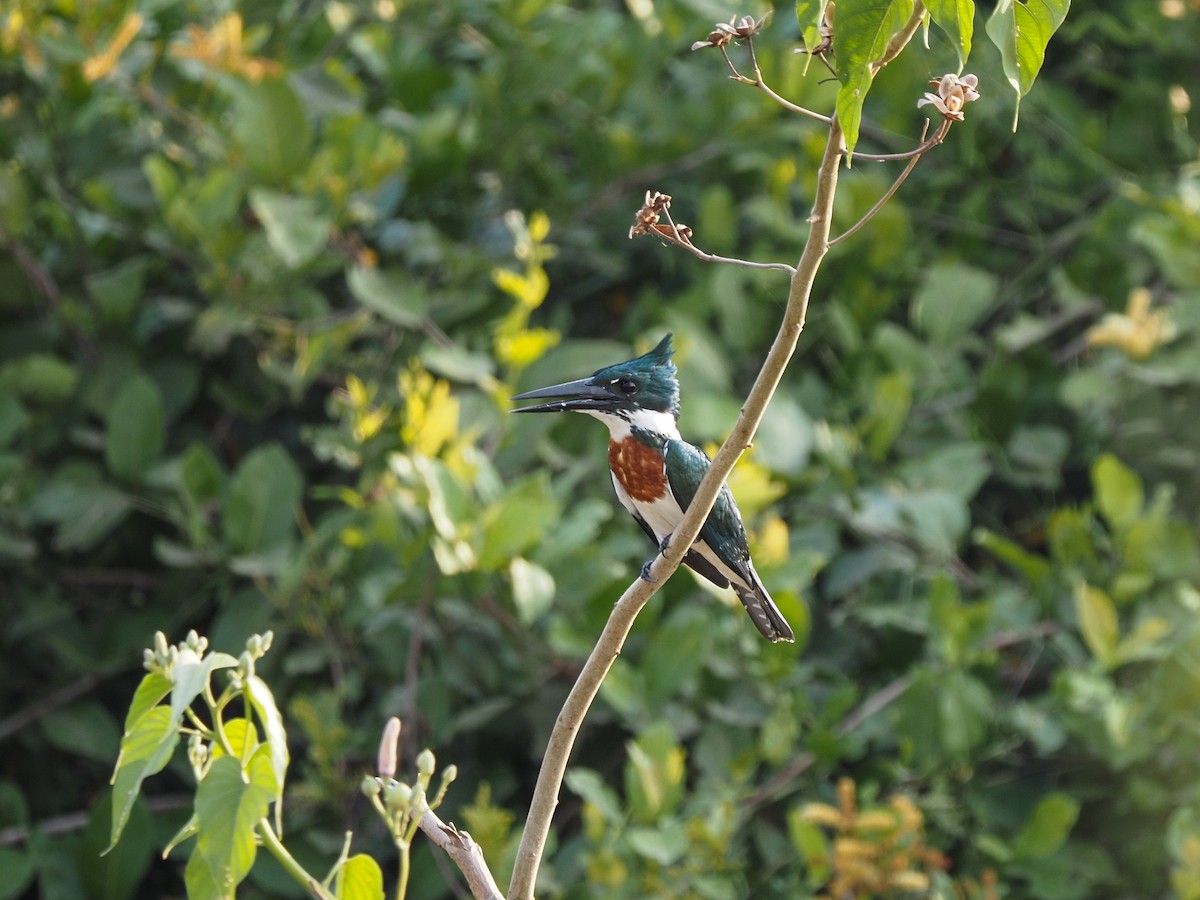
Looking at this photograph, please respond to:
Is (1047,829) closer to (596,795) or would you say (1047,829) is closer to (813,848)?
(813,848)

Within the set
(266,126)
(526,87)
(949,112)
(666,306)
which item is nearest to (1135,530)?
(666,306)

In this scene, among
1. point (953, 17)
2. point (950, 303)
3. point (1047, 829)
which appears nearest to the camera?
point (953, 17)

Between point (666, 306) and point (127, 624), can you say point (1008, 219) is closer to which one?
point (666, 306)

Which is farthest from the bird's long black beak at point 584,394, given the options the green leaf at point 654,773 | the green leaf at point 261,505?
the green leaf at point 261,505

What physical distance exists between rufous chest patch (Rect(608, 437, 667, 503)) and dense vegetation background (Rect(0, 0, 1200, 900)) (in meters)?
0.55

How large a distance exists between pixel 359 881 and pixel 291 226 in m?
2.06

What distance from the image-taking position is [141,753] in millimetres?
1232

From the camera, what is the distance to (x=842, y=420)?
3635mm

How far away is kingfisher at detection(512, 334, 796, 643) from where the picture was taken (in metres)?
1.93

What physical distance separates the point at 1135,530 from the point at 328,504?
1.84 metres

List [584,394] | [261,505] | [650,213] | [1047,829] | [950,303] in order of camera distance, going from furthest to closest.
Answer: [950,303]
[261,505]
[1047,829]
[584,394]
[650,213]

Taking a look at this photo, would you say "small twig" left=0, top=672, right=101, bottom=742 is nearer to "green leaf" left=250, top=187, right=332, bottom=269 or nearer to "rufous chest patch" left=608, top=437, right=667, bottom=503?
"green leaf" left=250, top=187, right=332, bottom=269

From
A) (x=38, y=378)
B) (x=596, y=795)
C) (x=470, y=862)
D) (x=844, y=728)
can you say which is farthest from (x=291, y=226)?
(x=470, y=862)

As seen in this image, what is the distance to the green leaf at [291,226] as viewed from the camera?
3.07 metres
